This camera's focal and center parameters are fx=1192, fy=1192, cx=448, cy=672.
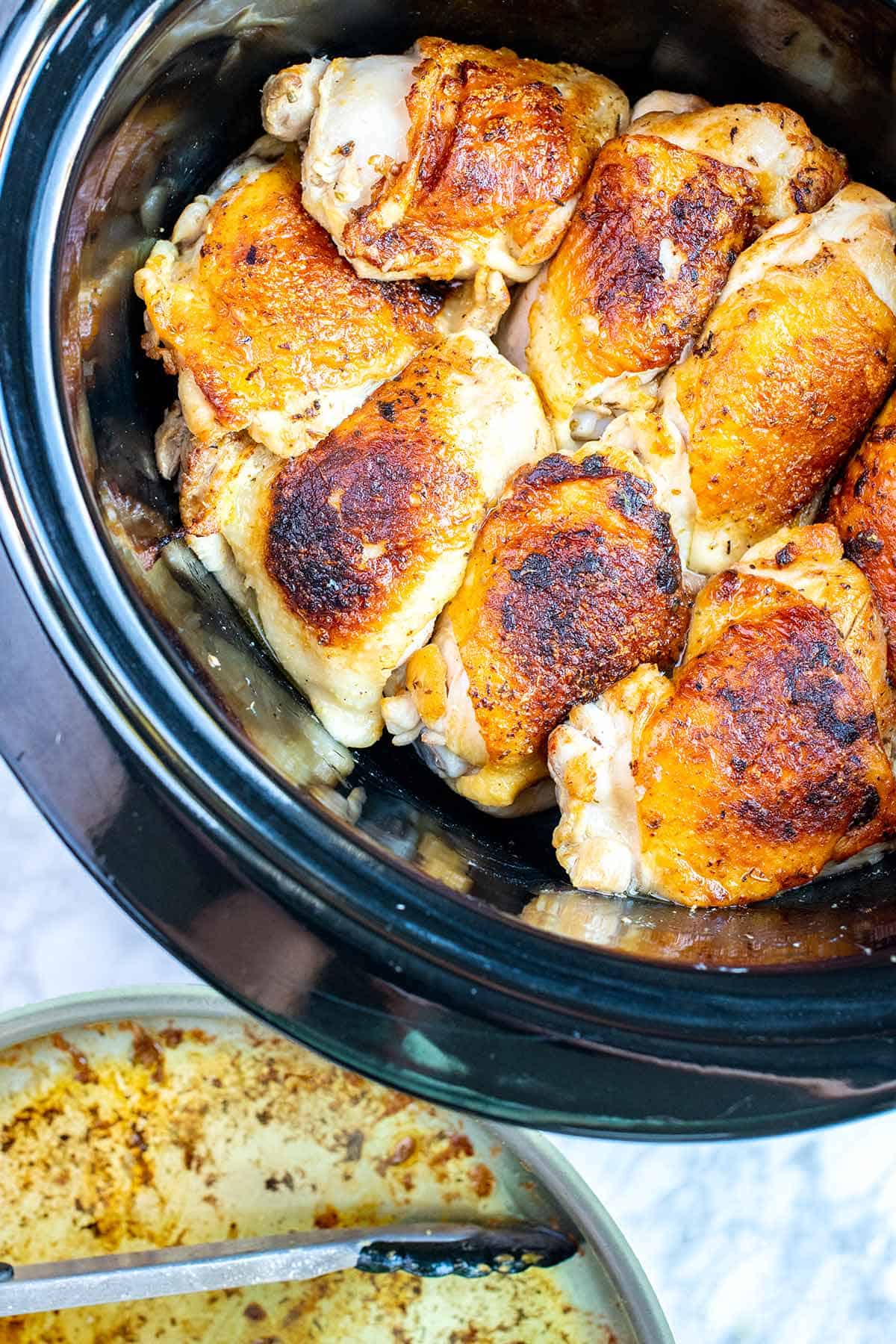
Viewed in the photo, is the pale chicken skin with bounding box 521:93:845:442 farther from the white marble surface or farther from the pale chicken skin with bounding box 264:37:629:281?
the white marble surface

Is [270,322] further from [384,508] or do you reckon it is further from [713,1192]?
[713,1192]

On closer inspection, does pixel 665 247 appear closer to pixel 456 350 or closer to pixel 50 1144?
pixel 456 350

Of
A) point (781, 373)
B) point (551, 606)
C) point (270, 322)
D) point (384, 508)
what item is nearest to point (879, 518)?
point (781, 373)

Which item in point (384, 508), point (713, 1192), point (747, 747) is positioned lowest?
point (713, 1192)

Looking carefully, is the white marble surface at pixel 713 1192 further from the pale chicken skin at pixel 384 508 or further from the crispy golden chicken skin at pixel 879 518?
the crispy golden chicken skin at pixel 879 518

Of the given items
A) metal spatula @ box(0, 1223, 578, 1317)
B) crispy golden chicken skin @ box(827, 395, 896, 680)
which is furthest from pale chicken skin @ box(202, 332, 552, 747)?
metal spatula @ box(0, 1223, 578, 1317)

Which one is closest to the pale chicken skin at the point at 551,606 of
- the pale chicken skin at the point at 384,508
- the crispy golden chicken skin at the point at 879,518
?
the pale chicken skin at the point at 384,508
